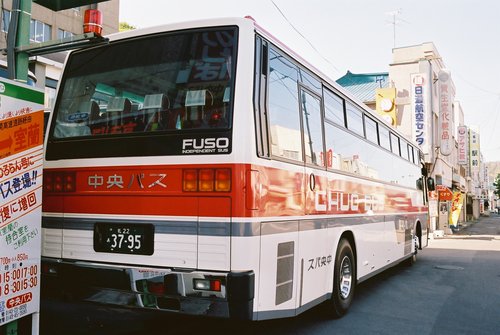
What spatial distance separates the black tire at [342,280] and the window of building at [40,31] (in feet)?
107

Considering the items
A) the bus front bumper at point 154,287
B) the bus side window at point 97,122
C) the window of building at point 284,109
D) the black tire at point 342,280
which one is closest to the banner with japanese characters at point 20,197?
the bus front bumper at point 154,287

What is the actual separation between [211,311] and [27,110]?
222 cm

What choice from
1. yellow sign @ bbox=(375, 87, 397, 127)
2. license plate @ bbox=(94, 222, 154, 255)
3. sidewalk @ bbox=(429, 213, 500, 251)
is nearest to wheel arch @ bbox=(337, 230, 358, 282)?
license plate @ bbox=(94, 222, 154, 255)

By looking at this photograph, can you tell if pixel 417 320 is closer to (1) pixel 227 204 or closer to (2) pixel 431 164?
(1) pixel 227 204

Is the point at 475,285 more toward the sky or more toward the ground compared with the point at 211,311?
more toward the ground

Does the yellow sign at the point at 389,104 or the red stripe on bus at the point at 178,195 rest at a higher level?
the yellow sign at the point at 389,104

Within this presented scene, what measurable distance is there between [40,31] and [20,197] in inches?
1350

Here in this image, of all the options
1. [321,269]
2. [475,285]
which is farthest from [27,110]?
[475,285]

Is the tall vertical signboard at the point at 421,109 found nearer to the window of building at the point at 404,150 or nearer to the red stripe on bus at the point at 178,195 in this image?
the window of building at the point at 404,150

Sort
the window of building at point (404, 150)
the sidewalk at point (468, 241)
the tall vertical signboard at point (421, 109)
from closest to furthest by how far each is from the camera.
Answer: the window of building at point (404, 150)
the sidewalk at point (468, 241)
the tall vertical signboard at point (421, 109)

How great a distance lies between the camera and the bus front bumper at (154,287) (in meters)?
3.65

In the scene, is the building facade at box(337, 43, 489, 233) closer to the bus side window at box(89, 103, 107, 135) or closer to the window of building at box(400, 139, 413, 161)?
the window of building at box(400, 139, 413, 161)

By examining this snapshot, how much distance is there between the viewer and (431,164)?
1055 inches

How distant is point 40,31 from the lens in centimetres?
3381
